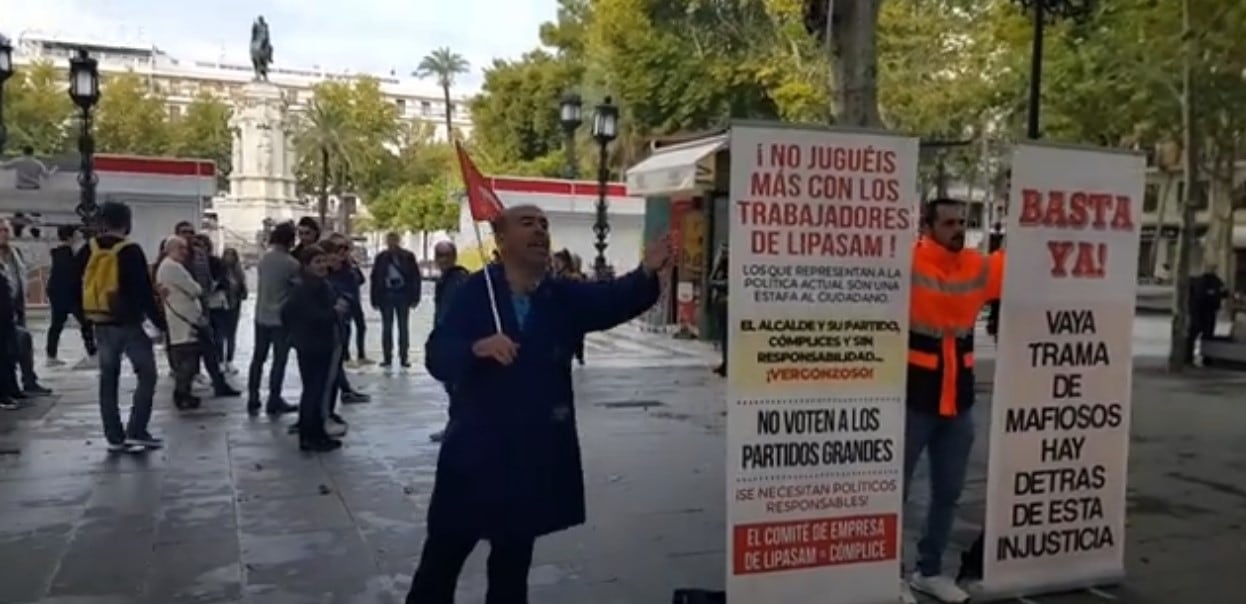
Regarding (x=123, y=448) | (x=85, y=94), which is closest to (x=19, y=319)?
(x=123, y=448)

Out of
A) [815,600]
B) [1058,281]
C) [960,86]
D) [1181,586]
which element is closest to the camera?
[815,600]

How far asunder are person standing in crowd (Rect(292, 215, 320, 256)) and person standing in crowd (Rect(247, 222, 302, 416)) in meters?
0.23

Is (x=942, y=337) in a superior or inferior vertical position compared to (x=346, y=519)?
superior

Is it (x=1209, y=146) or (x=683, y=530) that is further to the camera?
(x=1209, y=146)

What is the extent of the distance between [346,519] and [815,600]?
291 centimetres

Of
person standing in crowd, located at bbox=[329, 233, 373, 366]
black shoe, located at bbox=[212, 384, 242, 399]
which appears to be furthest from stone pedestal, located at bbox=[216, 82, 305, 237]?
black shoe, located at bbox=[212, 384, 242, 399]

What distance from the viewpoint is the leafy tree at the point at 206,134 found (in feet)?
235

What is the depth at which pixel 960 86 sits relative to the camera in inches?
1142

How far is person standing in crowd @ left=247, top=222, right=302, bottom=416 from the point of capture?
10.7 m

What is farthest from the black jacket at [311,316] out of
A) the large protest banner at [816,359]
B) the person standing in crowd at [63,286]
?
the person standing in crowd at [63,286]

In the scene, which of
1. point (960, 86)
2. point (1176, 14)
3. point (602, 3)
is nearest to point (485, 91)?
point (602, 3)

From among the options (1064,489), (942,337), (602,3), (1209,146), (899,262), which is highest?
(602,3)

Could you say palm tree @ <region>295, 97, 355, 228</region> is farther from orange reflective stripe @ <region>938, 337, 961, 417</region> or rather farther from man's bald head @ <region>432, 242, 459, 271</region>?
orange reflective stripe @ <region>938, 337, 961, 417</region>

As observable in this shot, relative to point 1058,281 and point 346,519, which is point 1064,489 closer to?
point 1058,281
